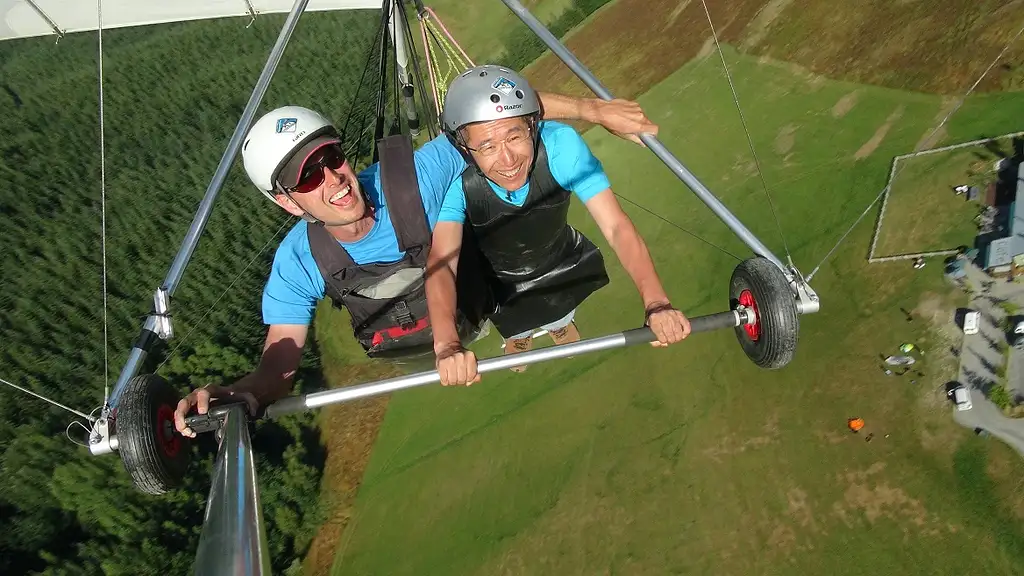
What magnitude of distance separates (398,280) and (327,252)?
345 mm

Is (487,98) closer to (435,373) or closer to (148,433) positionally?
(435,373)

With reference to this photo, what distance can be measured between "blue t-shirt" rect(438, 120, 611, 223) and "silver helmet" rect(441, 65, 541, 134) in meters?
0.19

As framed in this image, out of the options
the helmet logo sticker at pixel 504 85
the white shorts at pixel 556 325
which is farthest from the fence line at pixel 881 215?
the helmet logo sticker at pixel 504 85

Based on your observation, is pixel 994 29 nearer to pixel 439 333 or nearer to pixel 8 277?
pixel 439 333

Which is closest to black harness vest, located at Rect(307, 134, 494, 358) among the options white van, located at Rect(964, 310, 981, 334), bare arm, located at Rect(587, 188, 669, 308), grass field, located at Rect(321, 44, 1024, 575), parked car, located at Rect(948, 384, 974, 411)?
bare arm, located at Rect(587, 188, 669, 308)

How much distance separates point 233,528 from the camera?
122 cm

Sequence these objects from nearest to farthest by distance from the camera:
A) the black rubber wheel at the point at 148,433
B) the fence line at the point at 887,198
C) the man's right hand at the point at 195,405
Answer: the black rubber wheel at the point at 148,433 < the man's right hand at the point at 195,405 < the fence line at the point at 887,198

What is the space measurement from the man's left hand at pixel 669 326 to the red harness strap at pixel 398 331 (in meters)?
1.18

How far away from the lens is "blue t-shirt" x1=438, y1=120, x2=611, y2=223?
252 centimetres

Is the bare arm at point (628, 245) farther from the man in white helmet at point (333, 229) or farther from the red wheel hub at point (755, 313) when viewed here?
the man in white helmet at point (333, 229)

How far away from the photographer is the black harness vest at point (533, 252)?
8.63 feet

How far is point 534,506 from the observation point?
218 inches

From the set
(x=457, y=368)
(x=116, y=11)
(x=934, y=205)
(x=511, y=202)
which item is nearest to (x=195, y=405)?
(x=457, y=368)

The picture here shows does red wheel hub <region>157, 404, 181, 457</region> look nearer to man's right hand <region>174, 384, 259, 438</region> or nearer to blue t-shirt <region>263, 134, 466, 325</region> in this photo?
man's right hand <region>174, 384, 259, 438</region>
